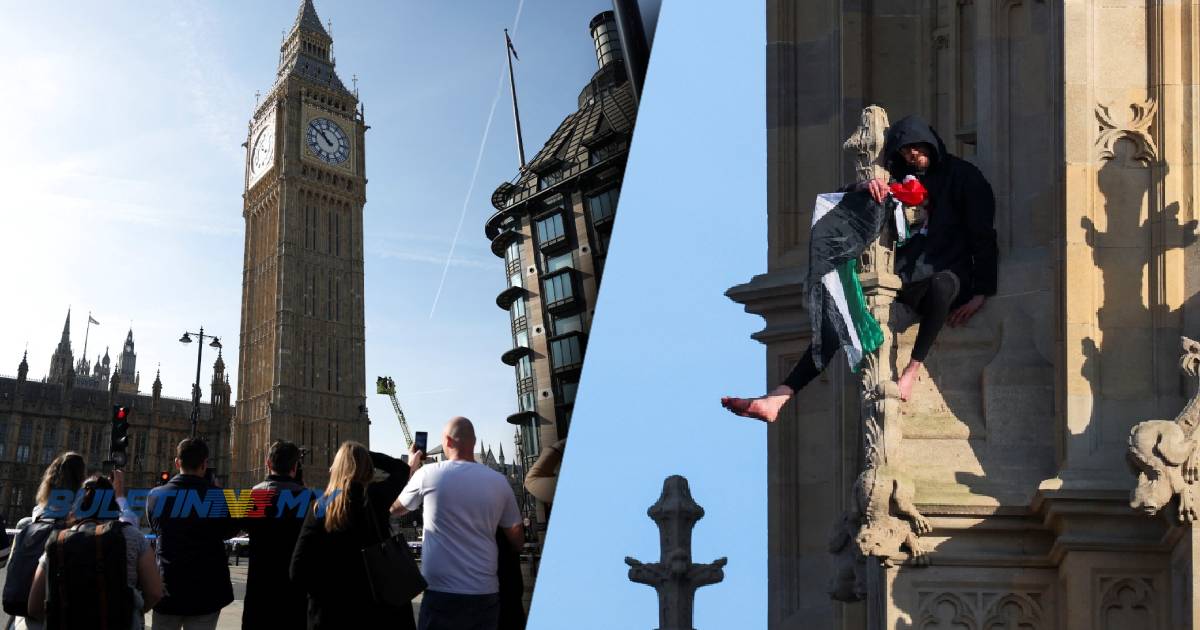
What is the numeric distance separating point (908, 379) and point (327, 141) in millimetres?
43873

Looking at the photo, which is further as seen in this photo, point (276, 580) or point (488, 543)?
point (276, 580)

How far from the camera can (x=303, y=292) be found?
65.9m

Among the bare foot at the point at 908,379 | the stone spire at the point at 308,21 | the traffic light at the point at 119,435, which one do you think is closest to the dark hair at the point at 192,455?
the bare foot at the point at 908,379

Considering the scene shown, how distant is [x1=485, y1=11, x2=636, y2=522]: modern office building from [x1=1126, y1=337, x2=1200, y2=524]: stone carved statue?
450 inches

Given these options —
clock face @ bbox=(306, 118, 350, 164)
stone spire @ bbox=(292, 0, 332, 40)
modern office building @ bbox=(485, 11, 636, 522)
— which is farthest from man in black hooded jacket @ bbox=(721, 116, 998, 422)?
clock face @ bbox=(306, 118, 350, 164)

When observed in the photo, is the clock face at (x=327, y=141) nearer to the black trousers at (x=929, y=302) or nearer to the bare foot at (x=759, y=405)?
the bare foot at (x=759, y=405)

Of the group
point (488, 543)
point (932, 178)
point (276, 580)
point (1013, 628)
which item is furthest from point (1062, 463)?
point (276, 580)

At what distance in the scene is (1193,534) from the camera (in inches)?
188

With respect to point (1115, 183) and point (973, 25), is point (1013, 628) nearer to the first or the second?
point (1115, 183)

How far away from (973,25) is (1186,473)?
140 inches

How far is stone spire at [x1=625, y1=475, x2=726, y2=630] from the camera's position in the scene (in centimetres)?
934

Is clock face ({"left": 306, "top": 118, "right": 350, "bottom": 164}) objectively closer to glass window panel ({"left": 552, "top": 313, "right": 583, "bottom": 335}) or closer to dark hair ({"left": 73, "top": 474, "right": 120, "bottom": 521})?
glass window panel ({"left": 552, "top": 313, "right": 583, "bottom": 335})

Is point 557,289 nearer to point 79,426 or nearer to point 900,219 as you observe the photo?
point 900,219

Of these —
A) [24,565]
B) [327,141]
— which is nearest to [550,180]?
[24,565]
